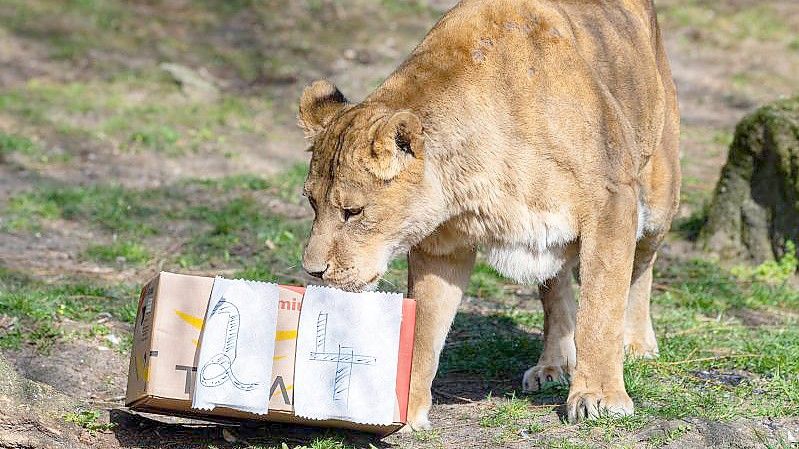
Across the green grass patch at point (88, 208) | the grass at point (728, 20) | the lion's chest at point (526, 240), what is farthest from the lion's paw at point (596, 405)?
the grass at point (728, 20)

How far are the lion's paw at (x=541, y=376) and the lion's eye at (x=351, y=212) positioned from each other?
1.46 meters

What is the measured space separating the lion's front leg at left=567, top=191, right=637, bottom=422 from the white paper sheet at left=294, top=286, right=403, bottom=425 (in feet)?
2.93

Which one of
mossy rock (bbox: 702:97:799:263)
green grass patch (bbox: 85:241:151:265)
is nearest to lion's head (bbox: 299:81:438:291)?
green grass patch (bbox: 85:241:151:265)

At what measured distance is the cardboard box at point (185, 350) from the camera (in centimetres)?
399

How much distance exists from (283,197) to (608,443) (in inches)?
199

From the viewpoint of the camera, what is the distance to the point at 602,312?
456 cm

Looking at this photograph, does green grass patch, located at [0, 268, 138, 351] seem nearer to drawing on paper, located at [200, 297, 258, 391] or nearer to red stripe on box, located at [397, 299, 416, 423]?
drawing on paper, located at [200, 297, 258, 391]

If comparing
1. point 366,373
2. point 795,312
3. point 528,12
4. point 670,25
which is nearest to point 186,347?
point 366,373

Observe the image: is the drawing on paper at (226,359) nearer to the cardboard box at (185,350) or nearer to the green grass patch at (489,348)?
the cardboard box at (185,350)

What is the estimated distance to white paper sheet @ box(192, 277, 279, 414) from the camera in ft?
13.0

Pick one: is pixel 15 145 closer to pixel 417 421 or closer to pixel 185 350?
pixel 417 421

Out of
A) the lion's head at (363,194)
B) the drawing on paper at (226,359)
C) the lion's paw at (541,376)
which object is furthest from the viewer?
the lion's paw at (541,376)

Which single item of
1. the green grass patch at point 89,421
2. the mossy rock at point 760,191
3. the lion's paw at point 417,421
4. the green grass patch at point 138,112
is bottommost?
the green grass patch at point 89,421

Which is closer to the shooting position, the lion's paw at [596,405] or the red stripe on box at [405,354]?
the red stripe on box at [405,354]
